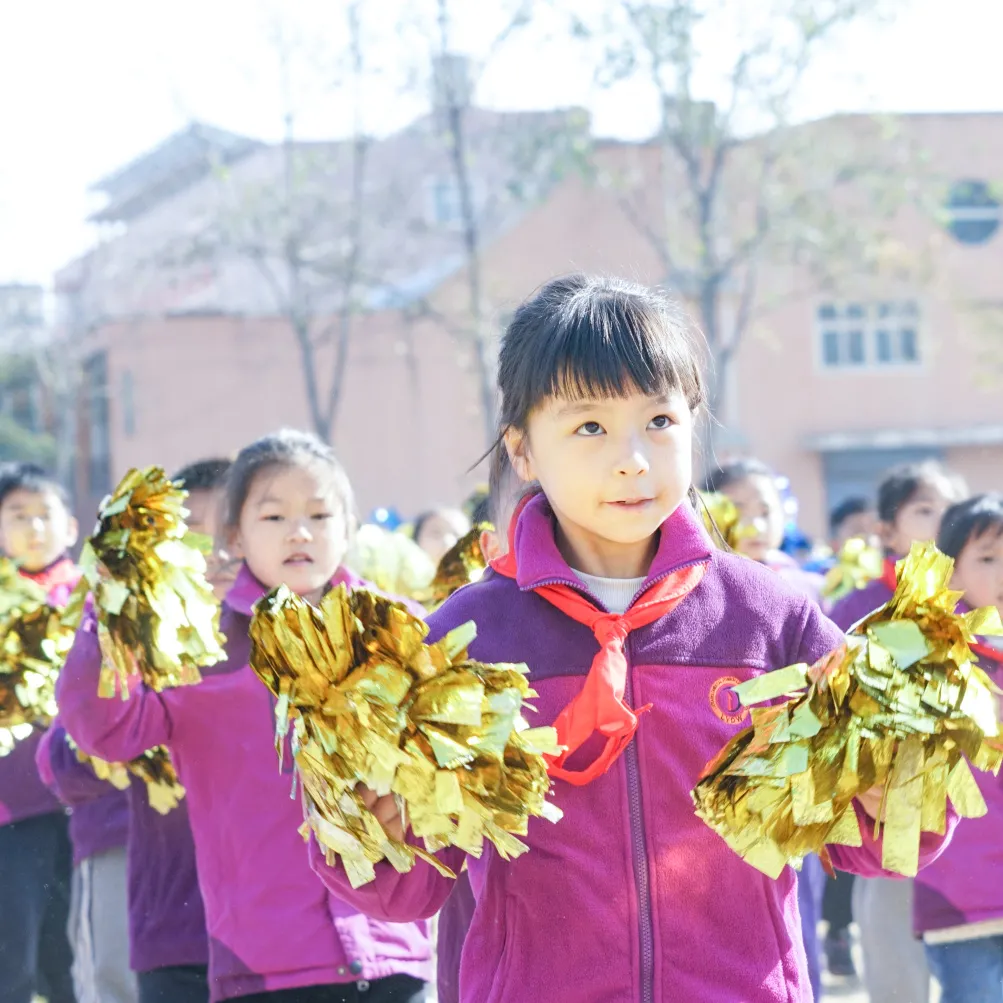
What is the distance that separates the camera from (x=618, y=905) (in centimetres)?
221

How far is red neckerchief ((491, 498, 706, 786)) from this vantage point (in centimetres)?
222

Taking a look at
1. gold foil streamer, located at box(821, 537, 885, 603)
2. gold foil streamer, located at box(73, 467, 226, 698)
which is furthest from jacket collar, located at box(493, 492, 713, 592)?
gold foil streamer, located at box(821, 537, 885, 603)

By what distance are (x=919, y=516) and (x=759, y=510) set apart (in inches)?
24.5

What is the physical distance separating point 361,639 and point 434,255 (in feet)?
91.1

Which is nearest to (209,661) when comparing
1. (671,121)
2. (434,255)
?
(671,121)

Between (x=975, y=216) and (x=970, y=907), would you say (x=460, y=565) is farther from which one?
(x=975, y=216)

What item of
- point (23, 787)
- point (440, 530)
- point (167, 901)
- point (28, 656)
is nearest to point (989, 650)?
point (167, 901)

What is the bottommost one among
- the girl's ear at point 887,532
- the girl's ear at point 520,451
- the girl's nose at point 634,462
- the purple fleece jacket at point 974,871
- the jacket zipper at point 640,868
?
the purple fleece jacket at point 974,871

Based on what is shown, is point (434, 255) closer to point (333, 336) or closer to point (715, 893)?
point (333, 336)

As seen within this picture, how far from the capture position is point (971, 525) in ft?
14.8

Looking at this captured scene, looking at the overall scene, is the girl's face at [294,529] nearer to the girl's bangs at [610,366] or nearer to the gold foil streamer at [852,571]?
the girl's bangs at [610,366]

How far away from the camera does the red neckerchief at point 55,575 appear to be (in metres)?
5.65

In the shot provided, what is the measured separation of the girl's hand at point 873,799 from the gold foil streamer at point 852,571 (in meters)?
4.59

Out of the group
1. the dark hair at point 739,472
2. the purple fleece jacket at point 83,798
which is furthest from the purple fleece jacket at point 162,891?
the dark hair at point 739,472
